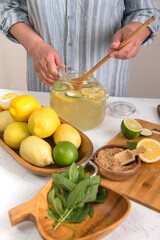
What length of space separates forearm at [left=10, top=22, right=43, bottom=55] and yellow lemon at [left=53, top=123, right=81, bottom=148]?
0.51m

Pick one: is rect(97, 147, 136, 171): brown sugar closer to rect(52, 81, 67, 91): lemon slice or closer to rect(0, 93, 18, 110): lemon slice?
rect(52, 81, 67, 91): lemon slice

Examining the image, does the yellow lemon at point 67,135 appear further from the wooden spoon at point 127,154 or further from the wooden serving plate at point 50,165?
the wooden spoon at point 127,154

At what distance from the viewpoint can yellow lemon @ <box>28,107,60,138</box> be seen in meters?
0.81

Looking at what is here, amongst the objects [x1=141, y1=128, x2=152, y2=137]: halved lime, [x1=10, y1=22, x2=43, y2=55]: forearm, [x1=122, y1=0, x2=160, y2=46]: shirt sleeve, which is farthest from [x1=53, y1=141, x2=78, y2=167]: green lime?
[x1=122, y1=0, x2=160, y2=46]: shirt sleeve

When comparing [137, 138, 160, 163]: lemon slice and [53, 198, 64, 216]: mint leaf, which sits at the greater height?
[53, 198, 64, 216]: mint leaf

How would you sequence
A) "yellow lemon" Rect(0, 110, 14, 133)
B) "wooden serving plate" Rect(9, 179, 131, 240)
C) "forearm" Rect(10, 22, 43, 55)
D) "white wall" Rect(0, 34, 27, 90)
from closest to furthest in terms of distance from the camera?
"wooden serving plate" Rect(9, 179, 131, 240) < "yellow lemon" Rect(0, 110, 14, 133) < "forearm" Rect(10, 22, 43, 55) < "white wall" Rect(0, 34, 27, 90)

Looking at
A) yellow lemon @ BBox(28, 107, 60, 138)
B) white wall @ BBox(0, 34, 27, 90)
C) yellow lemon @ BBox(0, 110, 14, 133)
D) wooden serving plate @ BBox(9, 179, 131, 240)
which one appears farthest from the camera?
white wall @ BBox(0, 34, 27, 90)

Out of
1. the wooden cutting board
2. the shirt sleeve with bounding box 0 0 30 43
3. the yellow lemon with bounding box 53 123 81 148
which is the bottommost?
the wooden cutting board

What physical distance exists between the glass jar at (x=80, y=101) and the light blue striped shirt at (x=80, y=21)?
0.38 metres

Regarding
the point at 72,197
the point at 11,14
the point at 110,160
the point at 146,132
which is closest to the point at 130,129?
the point at 146,132

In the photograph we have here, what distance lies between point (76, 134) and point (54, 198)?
0.83ft

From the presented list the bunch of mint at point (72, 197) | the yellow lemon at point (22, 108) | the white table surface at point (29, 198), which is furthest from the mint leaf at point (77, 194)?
the yellow lemon at point (22, 108)

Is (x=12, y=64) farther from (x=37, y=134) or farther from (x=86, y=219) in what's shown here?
(x=86, y=219)

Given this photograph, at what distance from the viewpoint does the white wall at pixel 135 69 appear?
221 centimetres
